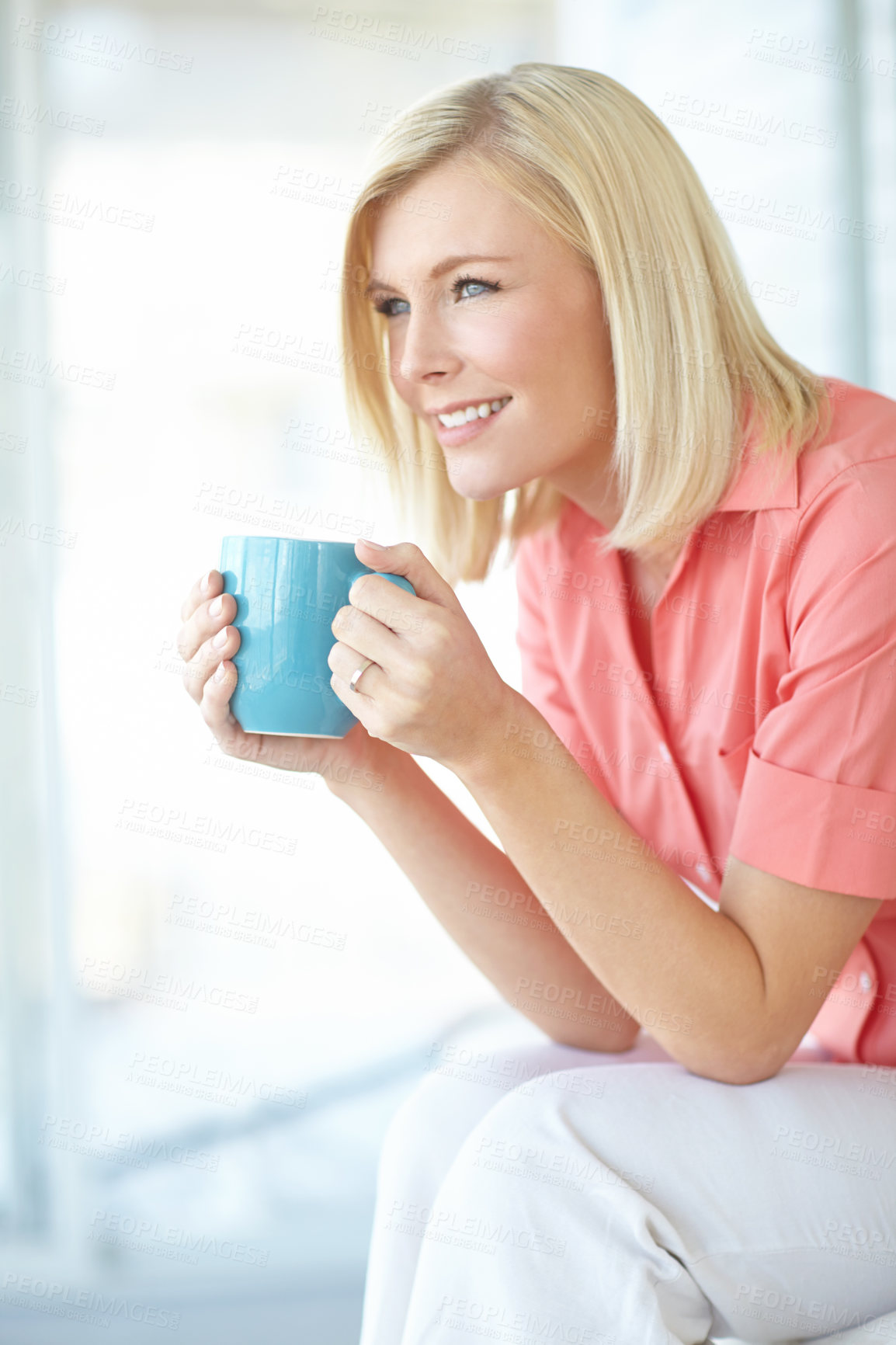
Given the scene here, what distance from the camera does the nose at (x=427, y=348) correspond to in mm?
1039

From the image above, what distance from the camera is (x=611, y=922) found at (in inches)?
33.2

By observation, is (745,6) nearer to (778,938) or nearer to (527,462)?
(527,462)

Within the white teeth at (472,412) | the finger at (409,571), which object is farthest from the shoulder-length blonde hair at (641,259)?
the finger at (409,571)

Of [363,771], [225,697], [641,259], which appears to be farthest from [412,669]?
[641,259]

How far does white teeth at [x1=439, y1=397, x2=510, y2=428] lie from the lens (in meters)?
1.06

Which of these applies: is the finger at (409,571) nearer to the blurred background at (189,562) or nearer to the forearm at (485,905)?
the forearm at (485,905)

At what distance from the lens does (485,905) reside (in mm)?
1116

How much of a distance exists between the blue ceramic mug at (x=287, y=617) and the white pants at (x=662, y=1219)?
1.10 feet

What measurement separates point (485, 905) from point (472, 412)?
0.47 meters

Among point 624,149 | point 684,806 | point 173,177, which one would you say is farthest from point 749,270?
point 684,806

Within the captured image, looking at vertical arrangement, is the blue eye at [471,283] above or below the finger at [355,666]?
A: above

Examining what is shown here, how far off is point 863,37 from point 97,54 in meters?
1.31

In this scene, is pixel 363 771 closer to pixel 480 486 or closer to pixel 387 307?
pixel 480 486

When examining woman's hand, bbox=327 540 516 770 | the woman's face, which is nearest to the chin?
the woman's face
